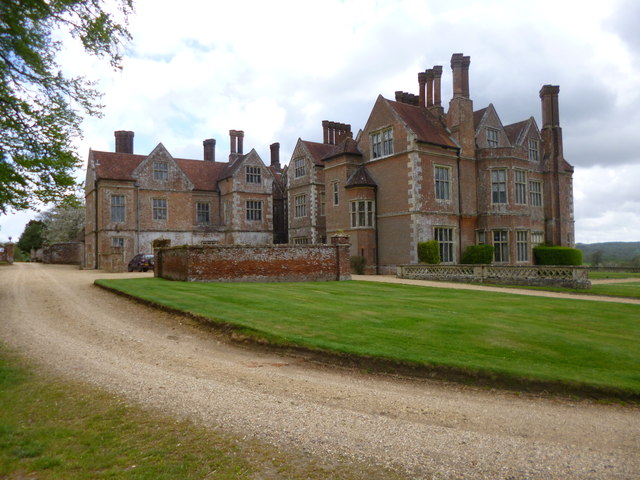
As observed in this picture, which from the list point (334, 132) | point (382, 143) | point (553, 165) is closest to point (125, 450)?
point (382, 143)

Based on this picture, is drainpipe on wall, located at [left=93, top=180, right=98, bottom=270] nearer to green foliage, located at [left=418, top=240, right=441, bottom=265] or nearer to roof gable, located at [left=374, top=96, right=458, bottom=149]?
roof gable, located at [left=374, top=96, right=458, bottom=149]

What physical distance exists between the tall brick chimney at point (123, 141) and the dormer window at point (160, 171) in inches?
202

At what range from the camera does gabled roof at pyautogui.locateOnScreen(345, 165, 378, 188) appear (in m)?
30.4

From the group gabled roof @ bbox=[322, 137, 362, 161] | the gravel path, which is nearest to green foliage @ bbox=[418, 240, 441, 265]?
gabled roof @ bbox=[322, 137, 362, 161]

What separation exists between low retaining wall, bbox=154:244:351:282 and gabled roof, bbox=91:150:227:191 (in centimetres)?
1788

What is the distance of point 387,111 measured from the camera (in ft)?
98.3

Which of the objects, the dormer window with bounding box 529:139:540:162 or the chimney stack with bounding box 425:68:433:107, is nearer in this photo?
the chimney stack with bounding box 425:68:433:107

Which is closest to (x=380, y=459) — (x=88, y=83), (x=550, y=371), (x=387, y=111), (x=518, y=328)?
(x=550, y=371)

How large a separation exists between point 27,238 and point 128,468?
81.4 m

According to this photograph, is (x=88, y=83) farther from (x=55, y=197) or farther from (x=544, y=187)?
(x=544, y=187)

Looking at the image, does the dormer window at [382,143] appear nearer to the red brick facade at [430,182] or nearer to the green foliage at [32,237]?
the red brick facade at [430,182]

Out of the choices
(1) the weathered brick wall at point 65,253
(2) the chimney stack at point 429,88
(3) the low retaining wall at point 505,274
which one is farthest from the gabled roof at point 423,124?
(1) the weathered brick wall at point 65,253

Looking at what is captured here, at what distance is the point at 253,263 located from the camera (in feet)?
64.7

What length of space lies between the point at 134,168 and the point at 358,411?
119 feet
